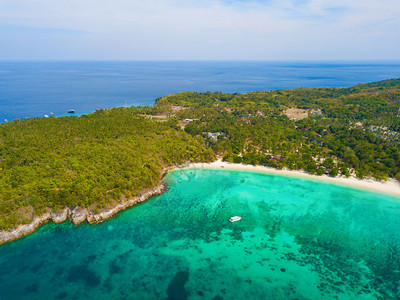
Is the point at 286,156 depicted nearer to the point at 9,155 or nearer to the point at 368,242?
the point at 368,242

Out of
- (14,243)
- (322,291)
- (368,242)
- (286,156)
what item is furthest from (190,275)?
(286,156)

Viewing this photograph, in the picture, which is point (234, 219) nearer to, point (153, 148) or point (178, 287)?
point (178, 287)

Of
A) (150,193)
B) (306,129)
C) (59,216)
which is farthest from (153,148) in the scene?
(306,129)

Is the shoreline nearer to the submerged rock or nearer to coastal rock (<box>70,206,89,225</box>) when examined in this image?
coastal rock (<box>70,206,89,225</box>)

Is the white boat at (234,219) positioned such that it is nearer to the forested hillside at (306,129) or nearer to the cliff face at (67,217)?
the cliff face at (67,217)

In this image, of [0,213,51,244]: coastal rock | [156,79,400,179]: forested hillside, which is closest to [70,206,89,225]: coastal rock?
[0,213,51,244]: coastal rock

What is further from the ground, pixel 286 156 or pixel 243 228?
pixel 286 156
